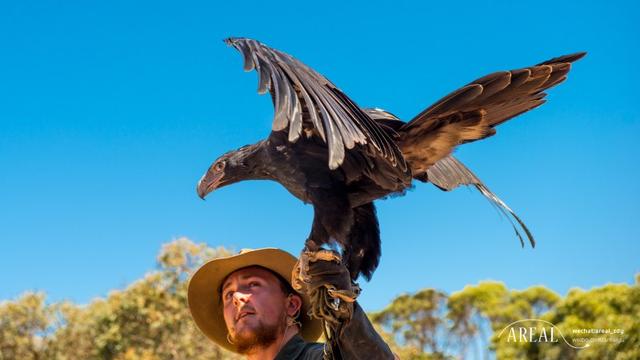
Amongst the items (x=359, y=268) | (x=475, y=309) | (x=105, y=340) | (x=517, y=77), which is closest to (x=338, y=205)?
(x=359, y=268)

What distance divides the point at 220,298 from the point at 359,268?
128 cm

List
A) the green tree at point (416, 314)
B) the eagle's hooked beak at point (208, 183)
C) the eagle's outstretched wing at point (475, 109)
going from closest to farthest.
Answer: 1. the eagle's outstretched wing at point (475, 109)
2. the eagle's hooked beak at point (208, 183)
3. the green tree at point (416, 314)

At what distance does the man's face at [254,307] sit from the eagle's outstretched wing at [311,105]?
1153 millimetres

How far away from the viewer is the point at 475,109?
114 inches

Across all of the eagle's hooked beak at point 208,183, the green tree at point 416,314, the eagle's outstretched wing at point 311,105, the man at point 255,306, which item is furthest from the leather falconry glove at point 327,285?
the green tree at point 416,314

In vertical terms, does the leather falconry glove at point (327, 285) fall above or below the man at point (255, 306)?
below

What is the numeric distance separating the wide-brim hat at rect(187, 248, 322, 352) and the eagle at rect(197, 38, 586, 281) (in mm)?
752

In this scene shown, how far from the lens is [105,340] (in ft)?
46.1

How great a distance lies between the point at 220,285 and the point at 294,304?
43cm

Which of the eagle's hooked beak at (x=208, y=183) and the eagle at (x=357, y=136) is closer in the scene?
the eagle at (x=357, y=136)

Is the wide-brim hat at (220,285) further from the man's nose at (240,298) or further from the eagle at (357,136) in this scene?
the eagle at (357,136)

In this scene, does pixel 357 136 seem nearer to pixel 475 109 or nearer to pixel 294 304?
pixel 475 109

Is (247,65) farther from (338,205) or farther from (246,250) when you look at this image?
(246,250)

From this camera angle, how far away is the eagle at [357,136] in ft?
8.88
